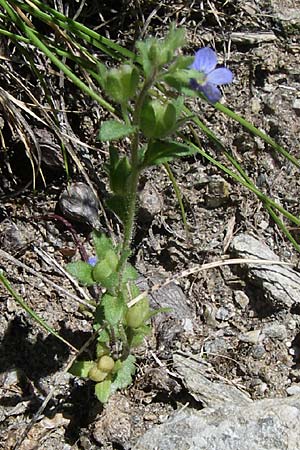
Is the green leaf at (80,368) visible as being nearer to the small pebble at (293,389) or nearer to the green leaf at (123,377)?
the green leaf at (123,377)

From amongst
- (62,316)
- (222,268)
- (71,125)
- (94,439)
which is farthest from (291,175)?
(94,439)

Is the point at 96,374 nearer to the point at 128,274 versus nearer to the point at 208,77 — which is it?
the point at 128,274

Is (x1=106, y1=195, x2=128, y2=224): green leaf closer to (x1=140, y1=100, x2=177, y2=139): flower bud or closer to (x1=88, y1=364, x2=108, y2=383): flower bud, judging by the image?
(x1=140, y1=100, x2=177, y2=139): flower bud

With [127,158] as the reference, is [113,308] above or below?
below

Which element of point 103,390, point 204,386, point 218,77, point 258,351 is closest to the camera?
point 218,77

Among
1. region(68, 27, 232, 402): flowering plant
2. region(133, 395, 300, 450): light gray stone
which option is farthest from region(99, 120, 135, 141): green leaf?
region(133, 395, 300, 450): light gray stone

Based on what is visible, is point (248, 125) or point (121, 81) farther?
point (248, 125)

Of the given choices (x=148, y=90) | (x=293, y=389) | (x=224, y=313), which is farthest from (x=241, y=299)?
(x=148, y=90)
